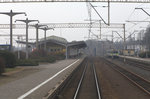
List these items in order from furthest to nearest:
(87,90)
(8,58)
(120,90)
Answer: (8,58) < (87,90) < (120,90)

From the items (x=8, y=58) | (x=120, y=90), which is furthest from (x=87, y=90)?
(x=8, y=58)

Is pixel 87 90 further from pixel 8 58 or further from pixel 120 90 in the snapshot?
pixel 8 58

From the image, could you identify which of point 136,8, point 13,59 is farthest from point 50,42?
point 136,8

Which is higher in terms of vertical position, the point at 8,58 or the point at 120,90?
the point at 8,58

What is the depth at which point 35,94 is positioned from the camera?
13.9 metres

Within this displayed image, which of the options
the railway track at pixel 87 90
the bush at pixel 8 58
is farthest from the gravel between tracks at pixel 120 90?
the bush at pixel 8 58

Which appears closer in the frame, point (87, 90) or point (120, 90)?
point (120, 90)

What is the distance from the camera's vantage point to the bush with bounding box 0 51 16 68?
100 ft

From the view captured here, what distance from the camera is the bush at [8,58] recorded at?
30562 mm

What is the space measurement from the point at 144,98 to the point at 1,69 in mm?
13261

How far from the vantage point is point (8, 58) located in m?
31.2

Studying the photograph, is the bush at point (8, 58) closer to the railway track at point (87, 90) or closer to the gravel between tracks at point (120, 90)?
the railway track at point (87, 90)

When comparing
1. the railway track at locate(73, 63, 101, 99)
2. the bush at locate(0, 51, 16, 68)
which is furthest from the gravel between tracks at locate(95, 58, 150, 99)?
the bush at locate(0, 51, 16, 68)

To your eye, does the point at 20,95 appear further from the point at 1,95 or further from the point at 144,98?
the point at 144,98
